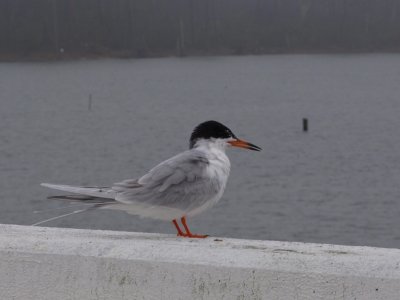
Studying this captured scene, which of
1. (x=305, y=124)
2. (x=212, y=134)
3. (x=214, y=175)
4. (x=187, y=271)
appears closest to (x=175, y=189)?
(x=214, y=175)

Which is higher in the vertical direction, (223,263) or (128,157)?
(223,263)

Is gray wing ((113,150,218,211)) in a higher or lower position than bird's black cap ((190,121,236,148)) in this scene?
lower

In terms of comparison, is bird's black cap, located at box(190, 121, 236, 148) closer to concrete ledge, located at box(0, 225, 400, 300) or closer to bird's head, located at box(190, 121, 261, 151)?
bird's head, located at box(190, 121, 261, 151)

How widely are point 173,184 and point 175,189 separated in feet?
0.10

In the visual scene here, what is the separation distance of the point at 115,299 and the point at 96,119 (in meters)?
Answer: 127

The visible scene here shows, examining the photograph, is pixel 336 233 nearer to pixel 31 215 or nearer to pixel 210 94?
pixel 31 215

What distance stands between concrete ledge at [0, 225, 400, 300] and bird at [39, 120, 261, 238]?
1096mm

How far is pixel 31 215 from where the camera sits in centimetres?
5388

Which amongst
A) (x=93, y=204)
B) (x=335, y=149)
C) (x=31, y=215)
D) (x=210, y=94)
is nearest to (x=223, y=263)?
(x=93, y=204)

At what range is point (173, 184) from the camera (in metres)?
4.85

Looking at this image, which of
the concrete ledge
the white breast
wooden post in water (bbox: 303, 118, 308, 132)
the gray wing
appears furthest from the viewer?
wooden post in water (bbox: 303, 118, 308, 132)

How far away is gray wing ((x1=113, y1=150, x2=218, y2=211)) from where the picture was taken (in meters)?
4.77

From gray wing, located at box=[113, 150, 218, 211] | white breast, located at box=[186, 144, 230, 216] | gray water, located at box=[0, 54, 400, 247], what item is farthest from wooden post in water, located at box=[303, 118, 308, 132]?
gray wing, located at box=[113, 150, 218, 211]

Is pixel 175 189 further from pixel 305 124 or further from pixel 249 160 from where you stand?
pixel 305 124
